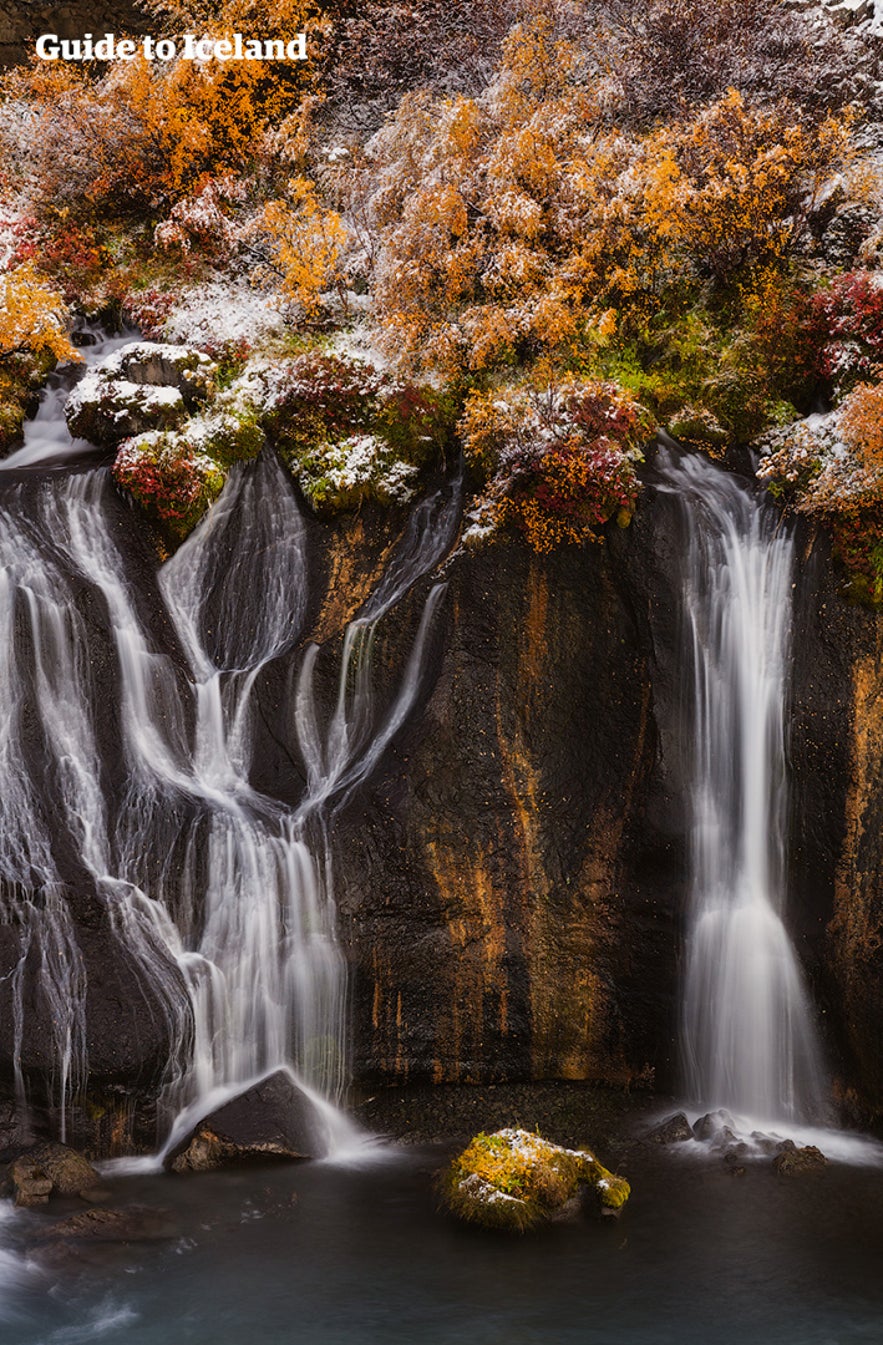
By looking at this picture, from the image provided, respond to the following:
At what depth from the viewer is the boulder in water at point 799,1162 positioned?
978 cm

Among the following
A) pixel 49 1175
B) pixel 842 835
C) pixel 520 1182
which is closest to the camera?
pixel 520 1182

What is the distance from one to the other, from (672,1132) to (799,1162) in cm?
132

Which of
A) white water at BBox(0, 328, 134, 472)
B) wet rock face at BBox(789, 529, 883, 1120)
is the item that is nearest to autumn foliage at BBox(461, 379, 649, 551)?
wet rock face at BBox(789, 529, 883, 1120)

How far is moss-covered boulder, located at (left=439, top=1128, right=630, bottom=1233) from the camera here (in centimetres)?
892

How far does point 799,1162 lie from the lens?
9.85 metres

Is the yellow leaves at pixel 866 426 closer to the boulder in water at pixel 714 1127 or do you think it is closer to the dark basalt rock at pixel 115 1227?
the boulder in water at pixel 714 1127

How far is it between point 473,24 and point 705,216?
291 inches

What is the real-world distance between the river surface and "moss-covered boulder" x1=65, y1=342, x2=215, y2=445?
9.58 meters

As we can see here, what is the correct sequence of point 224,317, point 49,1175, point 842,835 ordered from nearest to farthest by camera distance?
point 49,1175 < point 842,835 < point 224,317

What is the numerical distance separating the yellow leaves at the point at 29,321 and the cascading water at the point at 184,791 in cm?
360

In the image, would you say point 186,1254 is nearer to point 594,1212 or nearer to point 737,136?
point 594,1212

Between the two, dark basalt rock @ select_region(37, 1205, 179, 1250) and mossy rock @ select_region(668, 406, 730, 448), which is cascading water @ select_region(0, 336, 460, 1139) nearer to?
dark basalt rock @ select_region(37, 1205, 179, 1250)

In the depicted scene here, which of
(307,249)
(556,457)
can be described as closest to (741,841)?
(556,457)

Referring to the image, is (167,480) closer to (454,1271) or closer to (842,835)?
(842,835)
